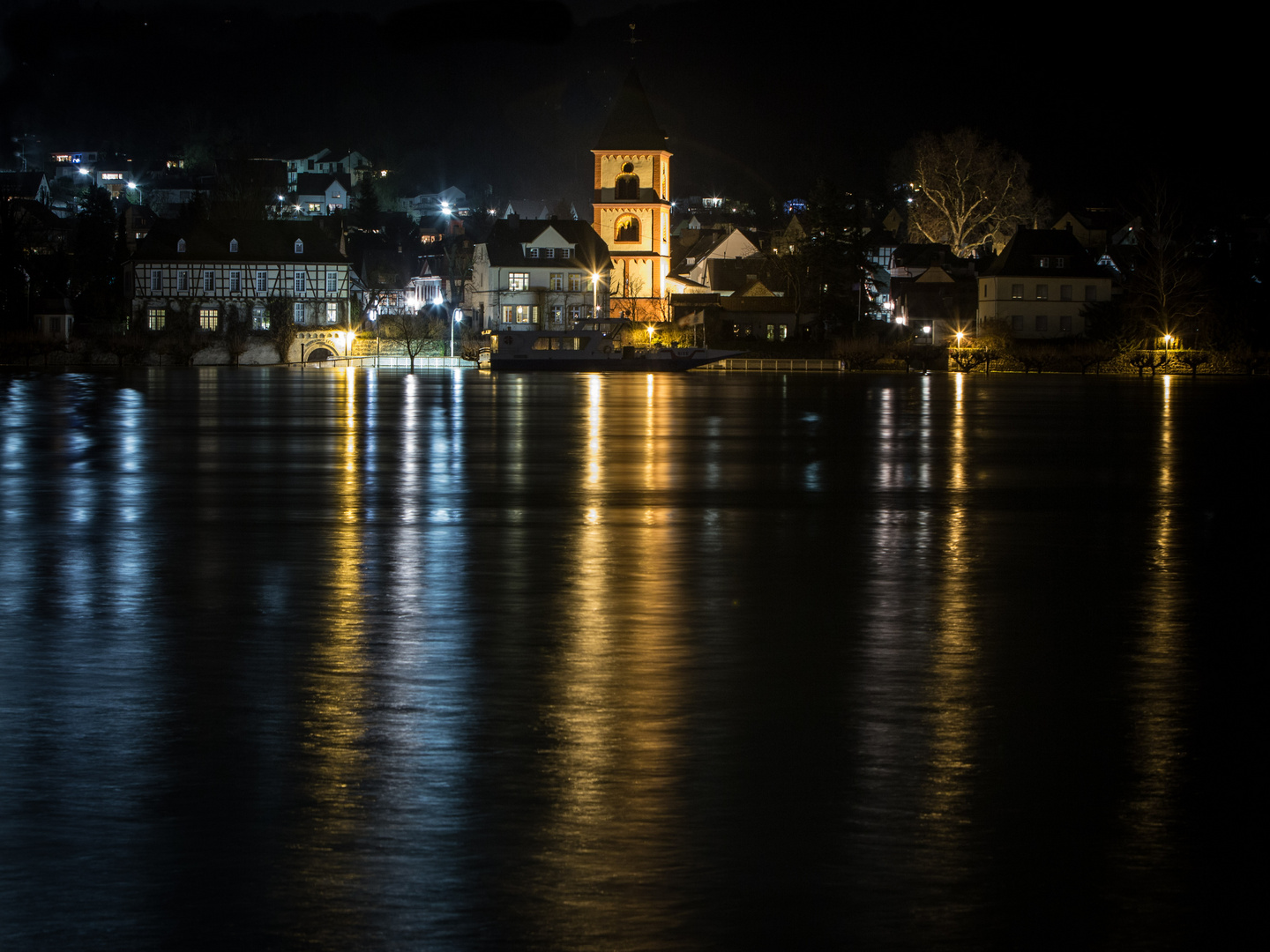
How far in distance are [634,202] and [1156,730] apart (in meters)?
116

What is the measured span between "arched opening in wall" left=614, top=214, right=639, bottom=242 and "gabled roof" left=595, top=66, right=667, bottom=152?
6187 mm

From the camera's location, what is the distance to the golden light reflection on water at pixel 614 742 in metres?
5.44

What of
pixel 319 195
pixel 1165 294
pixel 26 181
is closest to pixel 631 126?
pixel 1165 294

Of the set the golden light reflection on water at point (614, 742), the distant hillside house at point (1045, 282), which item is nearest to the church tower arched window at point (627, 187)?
the distant hillside house at point (1045, 282)

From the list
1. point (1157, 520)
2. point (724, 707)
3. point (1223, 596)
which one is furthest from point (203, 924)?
point (1157, 520)

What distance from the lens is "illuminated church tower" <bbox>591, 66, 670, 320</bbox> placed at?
119625 millimetres

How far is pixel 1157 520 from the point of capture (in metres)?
17.3

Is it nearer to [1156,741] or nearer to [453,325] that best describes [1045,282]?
[453,325]

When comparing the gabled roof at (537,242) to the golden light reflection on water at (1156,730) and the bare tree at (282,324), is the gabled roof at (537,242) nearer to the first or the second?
the bare tree at (282,324)

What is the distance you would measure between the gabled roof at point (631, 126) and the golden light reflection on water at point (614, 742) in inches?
4404

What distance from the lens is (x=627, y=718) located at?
7.90 meters

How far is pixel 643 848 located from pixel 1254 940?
7.51 feet

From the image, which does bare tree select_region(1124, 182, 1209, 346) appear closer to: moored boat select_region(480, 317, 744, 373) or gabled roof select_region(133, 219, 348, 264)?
moored boat select_region(480, 317, 744, 373)

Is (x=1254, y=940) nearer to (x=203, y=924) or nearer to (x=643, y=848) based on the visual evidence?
(x=643, y=848)
